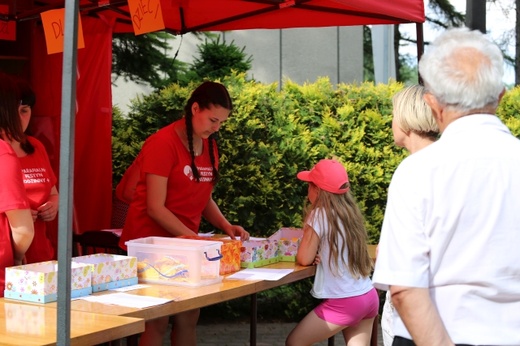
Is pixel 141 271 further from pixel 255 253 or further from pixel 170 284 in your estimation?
pixel 255 253

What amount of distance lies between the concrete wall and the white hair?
9786 mm

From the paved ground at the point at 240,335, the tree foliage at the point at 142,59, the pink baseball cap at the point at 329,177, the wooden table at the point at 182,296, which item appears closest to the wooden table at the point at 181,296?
the wooden table at the point at 182,296

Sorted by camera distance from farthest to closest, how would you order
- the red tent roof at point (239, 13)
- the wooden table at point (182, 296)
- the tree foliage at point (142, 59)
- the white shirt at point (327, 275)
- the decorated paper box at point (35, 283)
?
the tree foliage at point (142, 59)
the red tent roof at point (239, 13)
the white shirt at point (327, 275)
the decorated paper box at point (35, 283)
the wooden table at point (182, 296)

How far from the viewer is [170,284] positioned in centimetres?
336

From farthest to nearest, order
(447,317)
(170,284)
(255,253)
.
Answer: (255,253) → (170,284) → (447,317)

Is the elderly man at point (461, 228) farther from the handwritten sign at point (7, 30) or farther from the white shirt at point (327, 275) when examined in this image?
the handwritten sign at point (7, 30)

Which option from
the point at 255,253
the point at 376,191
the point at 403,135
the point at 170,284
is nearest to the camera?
the point at 403,135

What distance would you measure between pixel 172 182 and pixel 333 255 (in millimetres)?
887

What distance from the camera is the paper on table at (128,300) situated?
9.48ft

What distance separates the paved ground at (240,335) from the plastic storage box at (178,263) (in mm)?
2880

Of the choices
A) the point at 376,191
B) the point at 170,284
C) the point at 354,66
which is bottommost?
the point at 170,284

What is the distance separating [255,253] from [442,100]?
2.07 meters

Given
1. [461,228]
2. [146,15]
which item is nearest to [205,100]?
[146,15]

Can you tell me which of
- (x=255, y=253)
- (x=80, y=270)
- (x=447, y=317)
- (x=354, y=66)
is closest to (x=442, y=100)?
(x=447, y=317)
